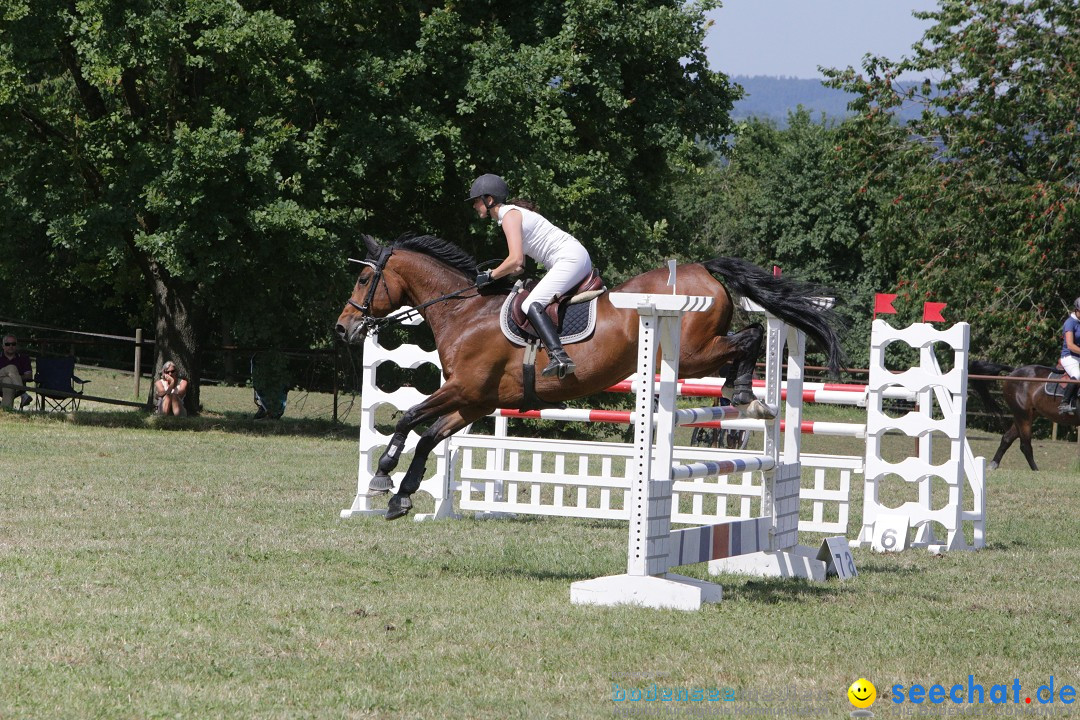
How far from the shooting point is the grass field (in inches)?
173

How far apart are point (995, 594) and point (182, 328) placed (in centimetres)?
1670

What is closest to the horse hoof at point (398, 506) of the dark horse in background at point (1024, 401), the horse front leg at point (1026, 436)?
the dark horse in background at point (1024, 401)

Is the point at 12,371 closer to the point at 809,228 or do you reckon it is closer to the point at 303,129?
the point at 303,129

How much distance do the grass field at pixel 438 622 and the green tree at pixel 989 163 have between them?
55.9ft

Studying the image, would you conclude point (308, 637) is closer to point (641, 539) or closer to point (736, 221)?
point (641, 539)

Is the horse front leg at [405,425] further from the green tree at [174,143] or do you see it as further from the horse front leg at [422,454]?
the green tree at [174,143]

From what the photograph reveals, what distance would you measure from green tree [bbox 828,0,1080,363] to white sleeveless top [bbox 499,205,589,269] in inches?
777

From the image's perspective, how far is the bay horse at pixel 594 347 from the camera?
294 inches

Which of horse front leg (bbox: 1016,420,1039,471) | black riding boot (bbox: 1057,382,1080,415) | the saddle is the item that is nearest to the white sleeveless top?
the saddle

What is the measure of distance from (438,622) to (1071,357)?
14656 millimetres

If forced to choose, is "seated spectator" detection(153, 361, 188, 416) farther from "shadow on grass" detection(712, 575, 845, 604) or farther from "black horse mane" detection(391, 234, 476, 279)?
"shadow on grass" detection(712, 575, 845, 604)

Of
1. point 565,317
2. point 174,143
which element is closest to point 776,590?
point 565,317

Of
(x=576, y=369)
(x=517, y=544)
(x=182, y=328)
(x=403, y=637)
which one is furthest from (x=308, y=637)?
(x=182, y=328)

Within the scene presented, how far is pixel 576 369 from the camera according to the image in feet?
25.1
